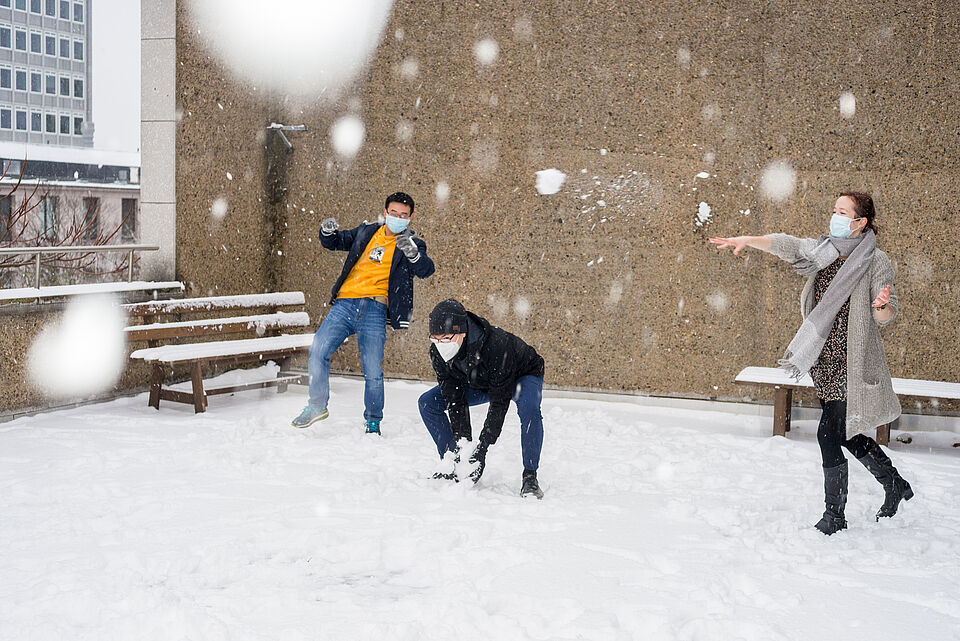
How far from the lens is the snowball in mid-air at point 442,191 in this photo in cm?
889

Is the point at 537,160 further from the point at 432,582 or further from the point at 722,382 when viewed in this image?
the point at 432,582

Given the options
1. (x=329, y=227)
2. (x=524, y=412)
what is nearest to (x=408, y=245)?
(x=329, y=227)

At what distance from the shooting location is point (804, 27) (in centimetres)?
770

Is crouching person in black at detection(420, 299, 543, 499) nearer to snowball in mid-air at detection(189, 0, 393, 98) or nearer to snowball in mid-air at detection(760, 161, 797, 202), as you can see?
snowball in mid-air at detection(760, 161, 797, 202)

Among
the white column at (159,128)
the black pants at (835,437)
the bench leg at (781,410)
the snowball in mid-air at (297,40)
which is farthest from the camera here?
the snowball in mid-air at (297,40)

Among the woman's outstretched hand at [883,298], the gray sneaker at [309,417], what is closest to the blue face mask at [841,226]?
the woman's outstretched hand at [883,298]

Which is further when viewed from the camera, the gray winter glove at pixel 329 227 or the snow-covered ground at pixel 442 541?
the gray winter glove at pixel 329 227

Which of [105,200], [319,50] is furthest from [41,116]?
[319,50]

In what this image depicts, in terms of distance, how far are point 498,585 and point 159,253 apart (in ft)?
19.4

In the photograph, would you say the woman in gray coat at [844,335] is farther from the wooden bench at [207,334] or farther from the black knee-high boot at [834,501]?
the wooden bench at [207,334]

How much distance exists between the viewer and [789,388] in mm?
7055

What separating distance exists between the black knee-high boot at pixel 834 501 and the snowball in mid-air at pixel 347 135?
20.0 feet

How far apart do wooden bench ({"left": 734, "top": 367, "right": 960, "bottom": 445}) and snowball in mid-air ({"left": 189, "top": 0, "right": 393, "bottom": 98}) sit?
16.5 feet

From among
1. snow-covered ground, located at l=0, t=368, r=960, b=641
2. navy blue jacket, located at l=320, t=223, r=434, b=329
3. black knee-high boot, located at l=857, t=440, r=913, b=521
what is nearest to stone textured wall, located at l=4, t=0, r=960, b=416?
snow-covered ground, located at l=0, t=368, r=960, b=641
